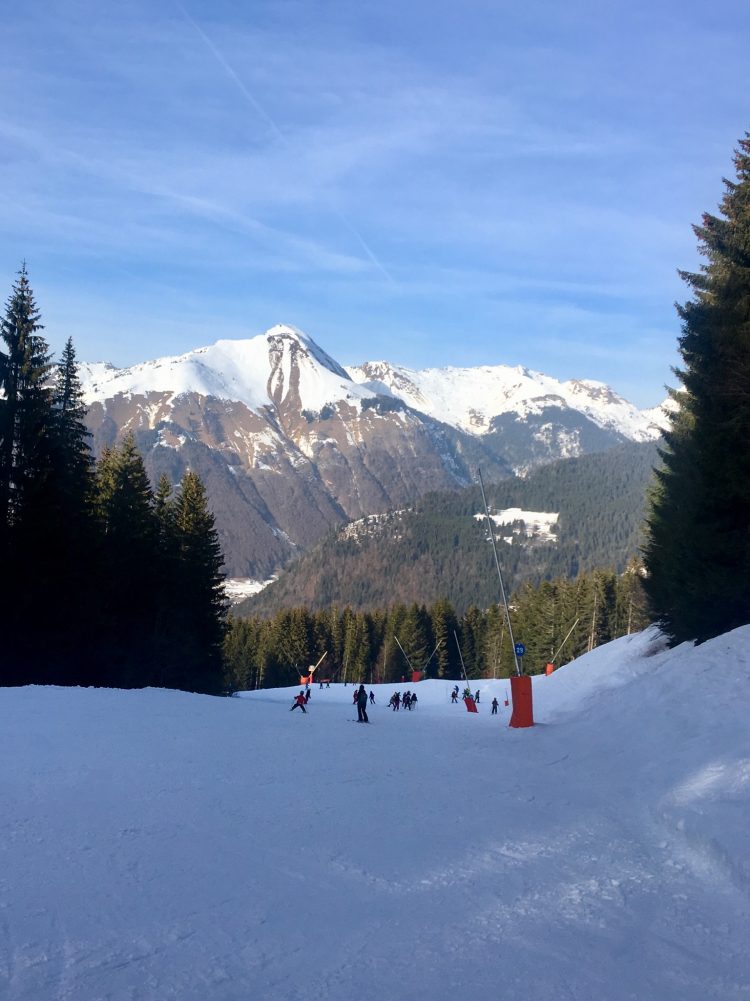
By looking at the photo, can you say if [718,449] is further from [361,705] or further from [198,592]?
[198,592]

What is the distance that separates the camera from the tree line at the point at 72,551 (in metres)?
32.5

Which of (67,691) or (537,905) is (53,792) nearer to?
(537,905)

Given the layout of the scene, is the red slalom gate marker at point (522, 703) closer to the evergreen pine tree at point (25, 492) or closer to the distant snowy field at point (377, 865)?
the distant snowy field at point (377, 865)

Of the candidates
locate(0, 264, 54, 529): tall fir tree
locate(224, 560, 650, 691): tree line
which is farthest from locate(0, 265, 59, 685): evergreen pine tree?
locate(224, 560, 650, 691): tree line

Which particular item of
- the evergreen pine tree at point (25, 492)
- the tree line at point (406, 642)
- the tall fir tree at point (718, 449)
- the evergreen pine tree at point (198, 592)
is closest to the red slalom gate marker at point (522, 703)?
the tall fir tree at point (718, 449)

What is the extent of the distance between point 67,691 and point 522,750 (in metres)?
12.1

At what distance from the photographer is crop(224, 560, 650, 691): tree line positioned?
3696 inches

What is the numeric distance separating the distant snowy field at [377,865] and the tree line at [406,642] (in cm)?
7690

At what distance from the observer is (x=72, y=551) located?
3456 cm

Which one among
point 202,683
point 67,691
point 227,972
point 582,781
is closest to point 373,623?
point 202,683

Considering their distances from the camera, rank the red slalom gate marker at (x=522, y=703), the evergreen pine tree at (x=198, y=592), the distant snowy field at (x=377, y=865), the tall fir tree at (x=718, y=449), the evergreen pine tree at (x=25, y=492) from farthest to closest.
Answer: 1. the evergreen pine tree at (x=198, y=592)
2. the evergreen pine tree at (x=25, y=492)
3. the red slalom gate marker at (x=522, y=703)
4. the tall fir tree at (x=718, y=449)
5. the distant snowy field at (x=377, y=865)

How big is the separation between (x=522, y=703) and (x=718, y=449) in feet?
30.2

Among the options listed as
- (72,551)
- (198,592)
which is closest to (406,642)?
(198,592)

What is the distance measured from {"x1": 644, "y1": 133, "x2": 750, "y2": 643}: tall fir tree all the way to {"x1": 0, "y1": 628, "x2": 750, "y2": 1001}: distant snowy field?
4931 millimetres
